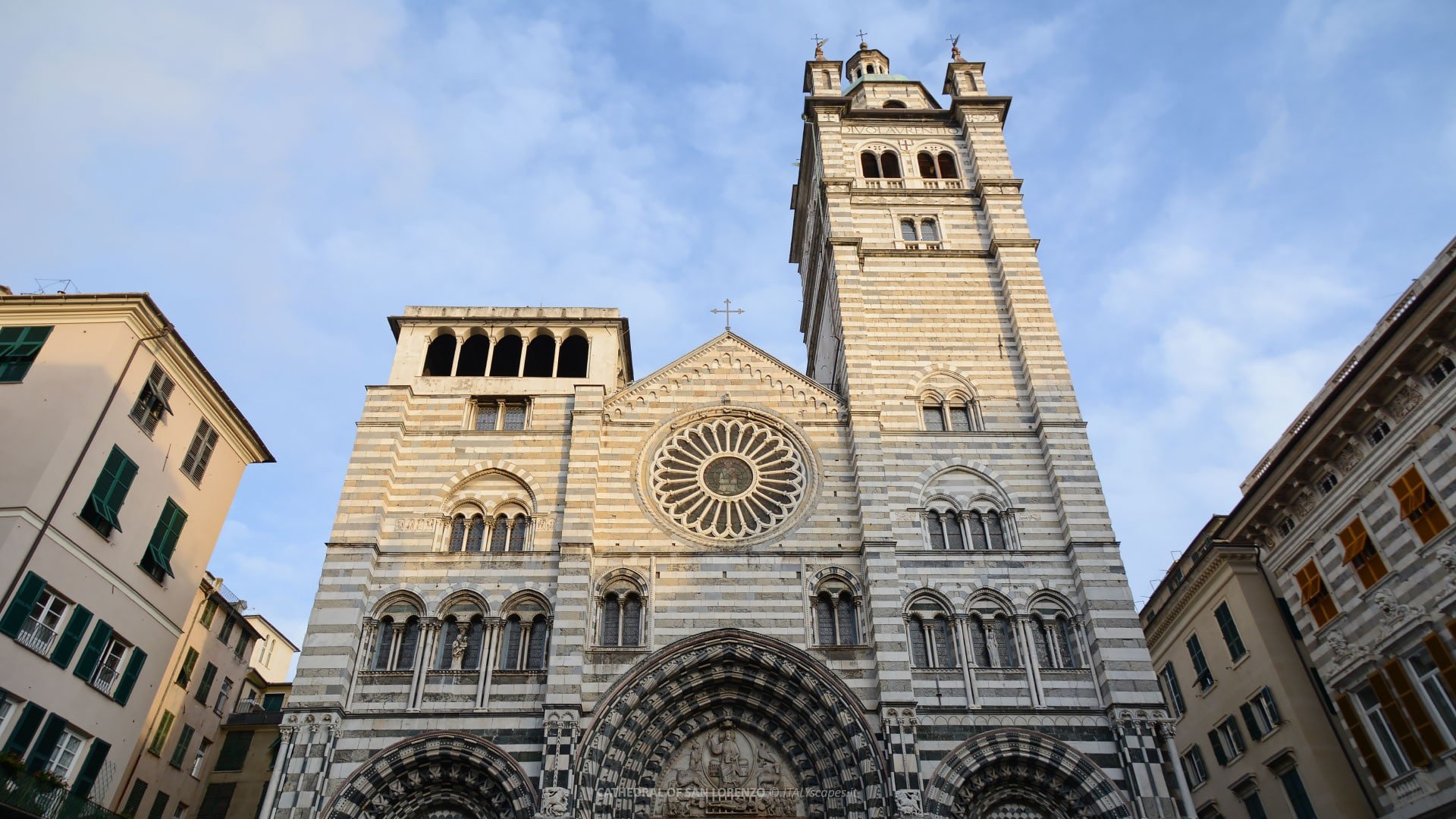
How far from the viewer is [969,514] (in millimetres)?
21594

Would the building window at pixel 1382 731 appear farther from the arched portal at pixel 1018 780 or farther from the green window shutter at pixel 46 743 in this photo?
the green window shutter at pixel 46 743

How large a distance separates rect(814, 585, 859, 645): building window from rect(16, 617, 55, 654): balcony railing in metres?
13.8

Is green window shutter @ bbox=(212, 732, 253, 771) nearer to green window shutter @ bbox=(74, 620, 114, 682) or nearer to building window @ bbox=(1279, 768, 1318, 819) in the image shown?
green window shutter @ bbox=(74, 620, 114, 682)

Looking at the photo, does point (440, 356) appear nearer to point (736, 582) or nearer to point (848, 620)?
point (736, 582)

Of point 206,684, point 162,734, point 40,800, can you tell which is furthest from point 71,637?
point 206,684

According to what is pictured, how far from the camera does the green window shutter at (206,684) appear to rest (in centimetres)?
2547

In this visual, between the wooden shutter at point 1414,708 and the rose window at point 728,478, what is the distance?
11532 millimetres

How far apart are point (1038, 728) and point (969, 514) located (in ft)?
16.0

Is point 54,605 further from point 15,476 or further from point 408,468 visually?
point 408,468

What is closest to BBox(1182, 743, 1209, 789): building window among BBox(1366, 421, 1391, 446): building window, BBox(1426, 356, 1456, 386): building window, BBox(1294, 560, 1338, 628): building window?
BBox(1294, 560, 1338, 628): building window

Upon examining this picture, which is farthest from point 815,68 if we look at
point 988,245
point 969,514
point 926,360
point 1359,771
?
point 1359,771

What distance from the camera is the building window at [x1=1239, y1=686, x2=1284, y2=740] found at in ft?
68.8

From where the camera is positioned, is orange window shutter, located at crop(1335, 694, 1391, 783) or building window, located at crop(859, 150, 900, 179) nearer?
orange window shutter, located at crop(1335, 694, 1391, 783)

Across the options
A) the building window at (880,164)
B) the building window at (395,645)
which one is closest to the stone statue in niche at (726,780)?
the building window at (395,645)
